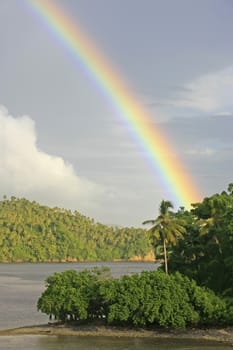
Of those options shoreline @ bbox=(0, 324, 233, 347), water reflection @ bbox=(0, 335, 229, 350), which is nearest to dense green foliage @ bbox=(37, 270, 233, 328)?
shoreline @ bbox=(0, 324, 233, 347)

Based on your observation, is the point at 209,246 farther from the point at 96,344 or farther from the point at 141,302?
the point at 96,344

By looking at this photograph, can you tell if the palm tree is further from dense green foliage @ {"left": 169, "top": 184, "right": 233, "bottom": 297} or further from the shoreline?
the shoreline

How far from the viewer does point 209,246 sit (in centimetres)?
6906

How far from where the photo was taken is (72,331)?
6331 centimetres

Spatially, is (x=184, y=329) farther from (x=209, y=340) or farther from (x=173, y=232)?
(x=173, y=232)

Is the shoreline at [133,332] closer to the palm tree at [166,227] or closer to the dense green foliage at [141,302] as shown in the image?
the dense green foliage at [141,302]

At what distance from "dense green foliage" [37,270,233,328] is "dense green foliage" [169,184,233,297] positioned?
3348 mm

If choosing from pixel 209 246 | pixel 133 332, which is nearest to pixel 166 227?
pixel 209 246

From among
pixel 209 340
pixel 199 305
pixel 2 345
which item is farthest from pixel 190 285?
pixel 2 345

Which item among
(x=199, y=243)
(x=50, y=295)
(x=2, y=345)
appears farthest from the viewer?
(x=199, y=243)

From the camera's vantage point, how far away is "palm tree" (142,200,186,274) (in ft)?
227

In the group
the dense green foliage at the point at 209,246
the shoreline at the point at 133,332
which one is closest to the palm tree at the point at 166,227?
the dense green foliage at the point at 209,246

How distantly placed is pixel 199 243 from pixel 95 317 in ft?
49.5

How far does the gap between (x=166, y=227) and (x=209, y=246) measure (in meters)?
5.40
